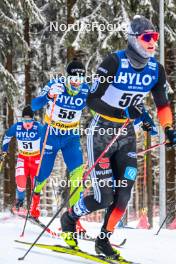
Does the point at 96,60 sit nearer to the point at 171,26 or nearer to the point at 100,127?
the point at 171,26

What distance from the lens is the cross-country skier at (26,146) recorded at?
10.5 meters

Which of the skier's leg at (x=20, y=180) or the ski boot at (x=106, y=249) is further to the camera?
the skier's leg at (x=20, y=180)

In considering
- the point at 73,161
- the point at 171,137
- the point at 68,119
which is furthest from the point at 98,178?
the point at 68,119

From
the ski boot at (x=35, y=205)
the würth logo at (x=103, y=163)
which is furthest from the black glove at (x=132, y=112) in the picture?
the ski boot at (x=35, y=205)

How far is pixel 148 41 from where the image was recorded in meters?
5.04

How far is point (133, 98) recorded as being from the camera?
5172 mm

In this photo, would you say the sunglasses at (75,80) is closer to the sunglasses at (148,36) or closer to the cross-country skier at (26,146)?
the sunglasses at (148,36)

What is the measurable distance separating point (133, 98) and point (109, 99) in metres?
0.24

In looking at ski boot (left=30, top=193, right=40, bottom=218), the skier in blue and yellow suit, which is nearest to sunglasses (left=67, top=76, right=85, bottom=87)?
the skier in blue and yellow suit

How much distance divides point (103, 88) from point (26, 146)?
5.95 metres

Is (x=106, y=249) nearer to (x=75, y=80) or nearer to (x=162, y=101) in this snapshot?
(x=162, y=101)

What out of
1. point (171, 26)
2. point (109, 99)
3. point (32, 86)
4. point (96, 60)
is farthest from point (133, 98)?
point (32, 86)

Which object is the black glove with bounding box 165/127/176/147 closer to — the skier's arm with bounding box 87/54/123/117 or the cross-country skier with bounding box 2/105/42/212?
the skier's arm with bounding box 87/54/123/117

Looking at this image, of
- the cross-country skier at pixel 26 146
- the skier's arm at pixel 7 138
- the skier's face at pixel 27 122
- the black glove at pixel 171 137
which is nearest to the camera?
the black glove at pixel 171 137
